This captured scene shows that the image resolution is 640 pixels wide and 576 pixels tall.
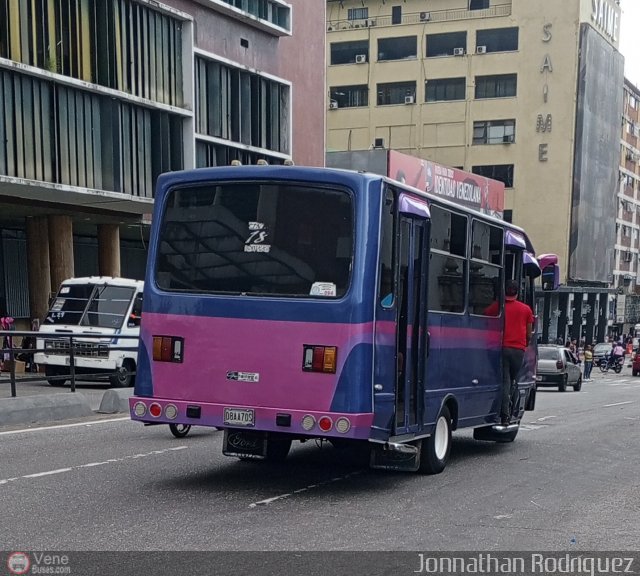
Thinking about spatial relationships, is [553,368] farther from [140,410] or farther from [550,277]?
[140,410]

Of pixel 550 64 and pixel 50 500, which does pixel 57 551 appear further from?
pixel 550 64

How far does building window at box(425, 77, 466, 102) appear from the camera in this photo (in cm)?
6781

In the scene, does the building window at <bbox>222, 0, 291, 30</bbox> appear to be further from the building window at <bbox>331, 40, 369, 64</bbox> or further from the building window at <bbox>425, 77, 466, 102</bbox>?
the building window at <bbox>331, 40, 369, 64</bbox>

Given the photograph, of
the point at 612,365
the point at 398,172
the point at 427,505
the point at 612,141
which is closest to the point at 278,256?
the point at 427,505

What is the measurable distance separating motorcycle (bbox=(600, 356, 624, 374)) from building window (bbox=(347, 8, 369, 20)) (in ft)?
102

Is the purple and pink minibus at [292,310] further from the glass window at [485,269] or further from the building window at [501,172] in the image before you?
the building window at [501,172]

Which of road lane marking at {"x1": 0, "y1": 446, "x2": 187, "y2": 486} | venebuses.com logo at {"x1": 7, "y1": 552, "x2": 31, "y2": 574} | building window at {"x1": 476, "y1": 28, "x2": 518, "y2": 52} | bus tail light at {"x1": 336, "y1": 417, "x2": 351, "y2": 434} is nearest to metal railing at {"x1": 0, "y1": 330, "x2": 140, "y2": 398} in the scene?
road lane marking at {"x1": 0, "y1": 446, "x2": 187, "y2": 486}

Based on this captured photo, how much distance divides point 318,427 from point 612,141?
225 ft

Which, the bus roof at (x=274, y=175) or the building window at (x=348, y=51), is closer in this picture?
the bus roof at (x=274, y=175)

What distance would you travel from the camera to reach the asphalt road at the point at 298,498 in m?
7.18

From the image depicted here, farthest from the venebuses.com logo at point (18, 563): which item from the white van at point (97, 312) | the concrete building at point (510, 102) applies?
the concrete building at point (510, 102)

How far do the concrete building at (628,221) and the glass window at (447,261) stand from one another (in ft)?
222

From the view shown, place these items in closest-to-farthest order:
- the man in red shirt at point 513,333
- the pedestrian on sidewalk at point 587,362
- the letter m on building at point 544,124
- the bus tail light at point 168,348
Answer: the bus tail light at point 168,348, the man in red shirt at point 513,333, the pedestrian on sidewalk at point 587,362, the letter m on building at point 544,124

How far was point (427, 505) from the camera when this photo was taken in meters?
8.64
